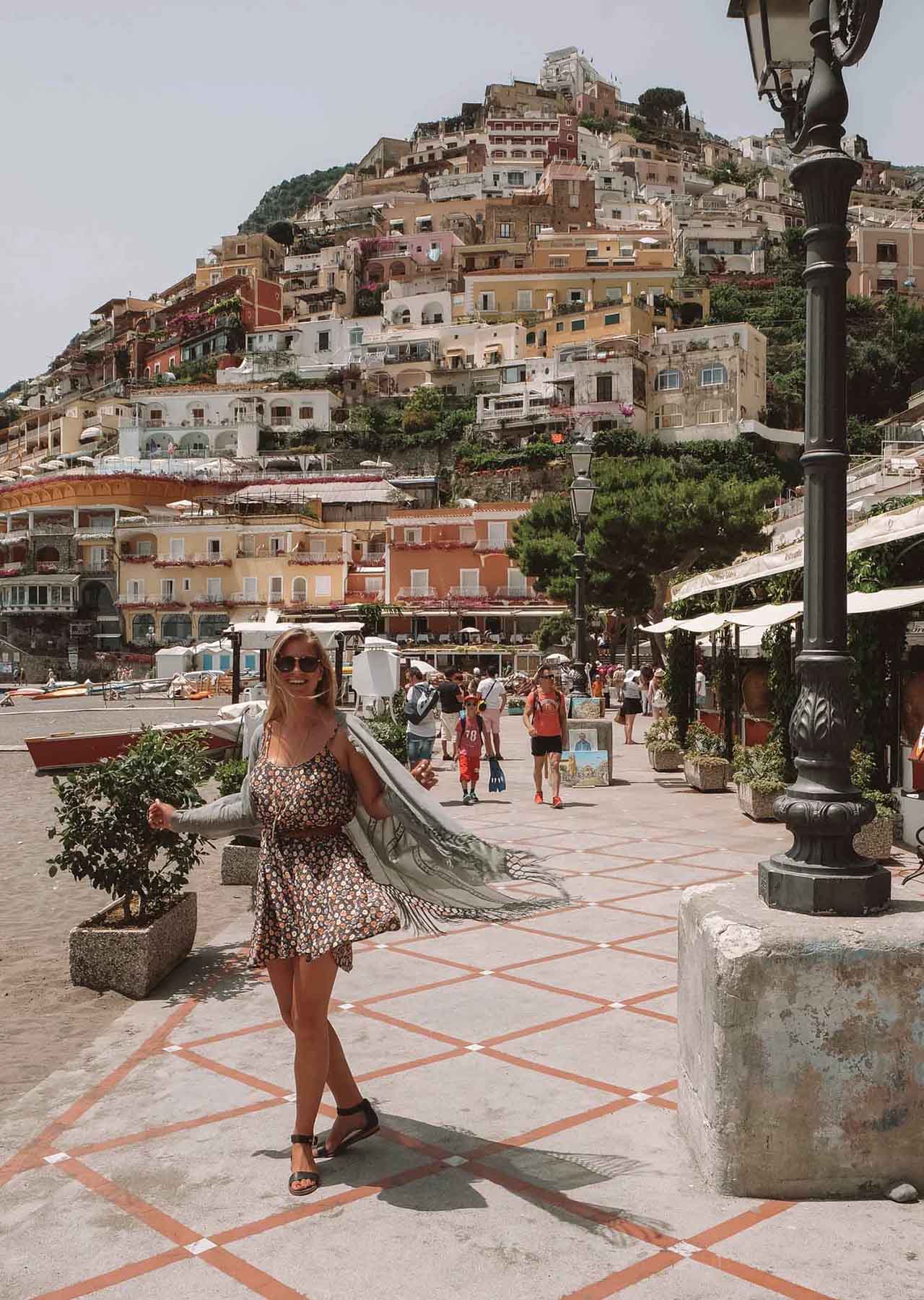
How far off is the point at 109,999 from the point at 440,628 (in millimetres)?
47078

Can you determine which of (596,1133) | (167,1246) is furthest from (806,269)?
(167,1246)

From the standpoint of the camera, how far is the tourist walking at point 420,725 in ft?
41.1

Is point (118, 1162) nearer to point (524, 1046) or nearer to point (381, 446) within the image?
point (524, 1046)

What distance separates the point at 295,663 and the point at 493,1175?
5.42 feet

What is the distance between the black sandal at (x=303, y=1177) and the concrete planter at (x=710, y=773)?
34.5ft

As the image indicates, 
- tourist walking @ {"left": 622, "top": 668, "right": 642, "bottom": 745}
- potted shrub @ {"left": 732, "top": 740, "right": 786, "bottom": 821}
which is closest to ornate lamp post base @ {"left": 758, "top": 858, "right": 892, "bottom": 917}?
potted shrub @ {"left": 732, "top": 740, "right": 786, "bottom": 821}

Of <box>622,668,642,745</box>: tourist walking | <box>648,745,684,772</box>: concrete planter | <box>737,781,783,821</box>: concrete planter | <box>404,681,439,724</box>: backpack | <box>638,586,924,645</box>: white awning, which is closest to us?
<box>638,586,924,645</box>: white awning

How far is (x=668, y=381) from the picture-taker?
6084 cm

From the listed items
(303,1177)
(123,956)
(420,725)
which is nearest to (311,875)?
(303,1177)

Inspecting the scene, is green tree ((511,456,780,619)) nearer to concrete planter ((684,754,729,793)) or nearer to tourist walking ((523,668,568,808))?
concrete planter ((684,754,729,793))

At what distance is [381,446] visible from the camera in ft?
222

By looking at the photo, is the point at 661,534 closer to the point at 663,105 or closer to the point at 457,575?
the point at 457,575

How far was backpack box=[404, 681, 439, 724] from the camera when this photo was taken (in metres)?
12.5

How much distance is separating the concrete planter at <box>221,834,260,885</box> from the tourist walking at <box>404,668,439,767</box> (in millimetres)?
3991
